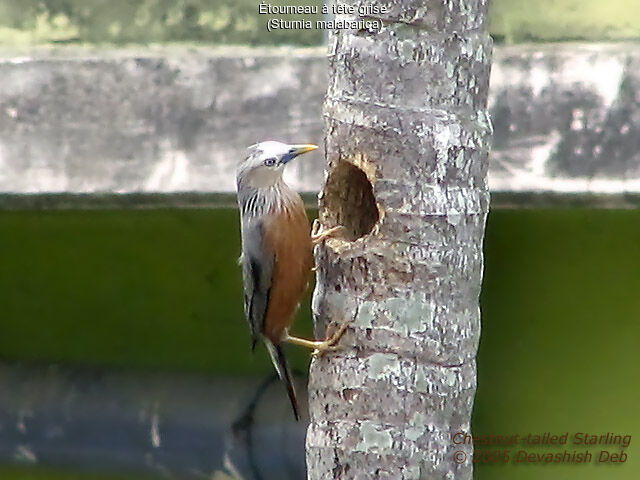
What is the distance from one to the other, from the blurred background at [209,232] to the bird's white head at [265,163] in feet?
1.03

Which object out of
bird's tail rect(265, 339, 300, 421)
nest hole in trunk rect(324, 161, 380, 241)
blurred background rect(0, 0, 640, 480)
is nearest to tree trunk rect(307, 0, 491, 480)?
nest hole in trunk rect(324, 161, 380, 241)

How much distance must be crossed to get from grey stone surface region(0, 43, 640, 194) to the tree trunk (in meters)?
1.41

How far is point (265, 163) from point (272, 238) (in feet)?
1.12

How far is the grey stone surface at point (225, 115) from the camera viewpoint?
4961 mm

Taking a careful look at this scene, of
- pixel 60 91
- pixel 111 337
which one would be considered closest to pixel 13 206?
pixel 60 91

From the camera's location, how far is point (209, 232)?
6.39m

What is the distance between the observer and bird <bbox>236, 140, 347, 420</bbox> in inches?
186

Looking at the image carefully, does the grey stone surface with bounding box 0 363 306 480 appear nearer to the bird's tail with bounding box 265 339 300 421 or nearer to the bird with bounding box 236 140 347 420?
the bird's tail with bounding box 265 339 300 421

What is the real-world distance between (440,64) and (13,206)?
8.87 ft

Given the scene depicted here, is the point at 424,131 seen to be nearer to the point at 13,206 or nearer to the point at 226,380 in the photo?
the point at 13,206

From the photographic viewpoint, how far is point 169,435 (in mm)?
6098

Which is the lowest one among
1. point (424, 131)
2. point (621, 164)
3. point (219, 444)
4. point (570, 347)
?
point (219, 444)

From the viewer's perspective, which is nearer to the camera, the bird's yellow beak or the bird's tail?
the bird's yellow beak

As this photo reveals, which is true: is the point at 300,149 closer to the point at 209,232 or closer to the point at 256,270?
the point at 256,270
